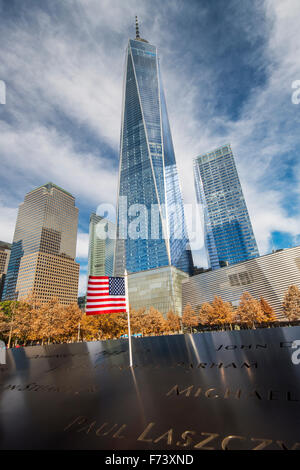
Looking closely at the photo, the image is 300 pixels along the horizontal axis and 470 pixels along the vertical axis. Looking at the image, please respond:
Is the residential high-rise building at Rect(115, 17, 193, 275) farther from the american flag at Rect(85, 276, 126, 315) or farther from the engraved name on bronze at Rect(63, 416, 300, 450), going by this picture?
the engraved name on bronze at Rect(63, 416, 300, 450)

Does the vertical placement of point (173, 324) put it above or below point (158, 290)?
below

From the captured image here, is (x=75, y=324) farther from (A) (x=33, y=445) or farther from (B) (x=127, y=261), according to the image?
(B) (x=127, y=261)

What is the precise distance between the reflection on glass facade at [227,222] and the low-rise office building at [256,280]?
71808 mm

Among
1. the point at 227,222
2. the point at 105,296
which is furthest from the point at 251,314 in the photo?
the point at 227,222

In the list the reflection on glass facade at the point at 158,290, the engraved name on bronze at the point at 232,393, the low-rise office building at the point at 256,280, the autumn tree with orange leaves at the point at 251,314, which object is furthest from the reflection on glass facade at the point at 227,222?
the engraved name on bronze at the point at 232,393

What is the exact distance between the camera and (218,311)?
63.5 m

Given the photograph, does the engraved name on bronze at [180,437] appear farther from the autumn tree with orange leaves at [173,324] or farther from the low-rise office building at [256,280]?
the low-rise office building at [256,280]

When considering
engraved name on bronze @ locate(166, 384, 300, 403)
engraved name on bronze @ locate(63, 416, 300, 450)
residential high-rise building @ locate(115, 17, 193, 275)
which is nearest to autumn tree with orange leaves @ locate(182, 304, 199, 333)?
residential high-rise building @ locate(115, 17, 193, 275)

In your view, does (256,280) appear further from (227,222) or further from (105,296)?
(227,222)

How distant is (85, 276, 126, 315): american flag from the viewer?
11.4 metres

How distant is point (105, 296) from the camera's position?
11.7m

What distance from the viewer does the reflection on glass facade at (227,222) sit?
166 metres

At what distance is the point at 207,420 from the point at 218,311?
2599 inches

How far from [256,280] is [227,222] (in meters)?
103
